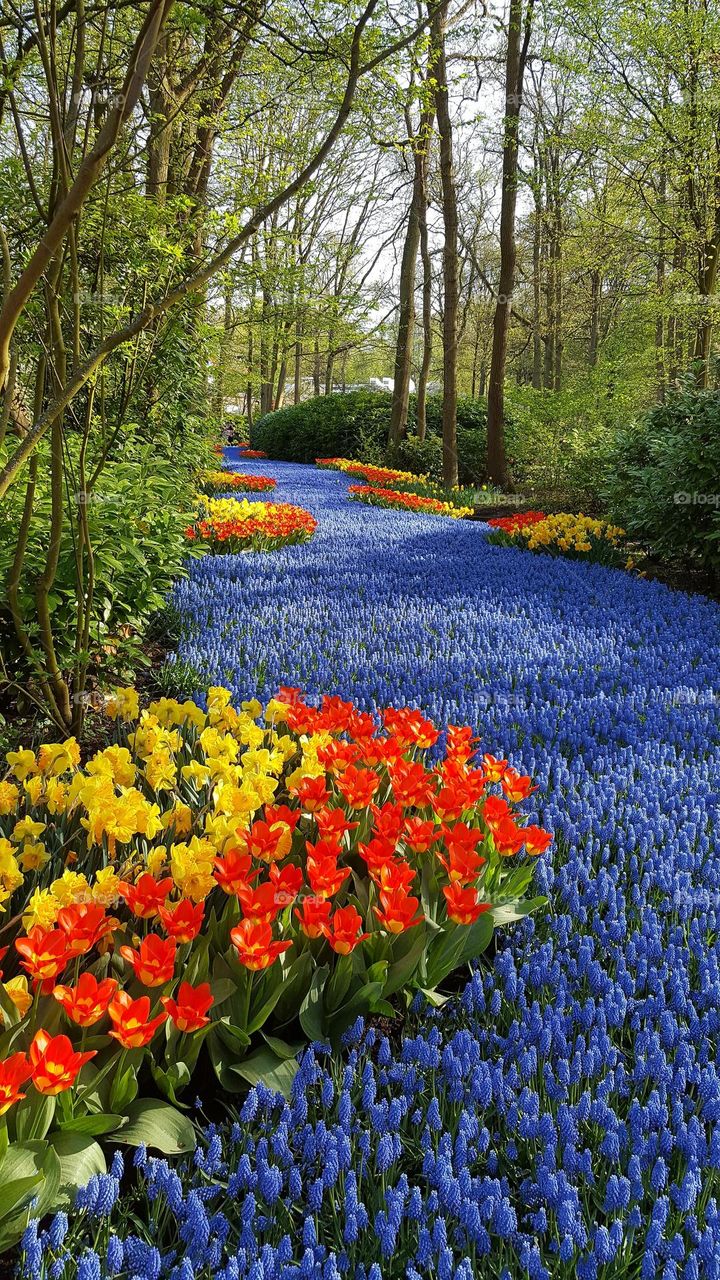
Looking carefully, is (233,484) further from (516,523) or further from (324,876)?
(324,876)

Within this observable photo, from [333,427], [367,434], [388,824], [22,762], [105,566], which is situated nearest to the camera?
[388,824]

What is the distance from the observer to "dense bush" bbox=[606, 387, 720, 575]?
22.6 ft

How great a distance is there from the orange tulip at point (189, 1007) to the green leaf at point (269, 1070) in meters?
0.20

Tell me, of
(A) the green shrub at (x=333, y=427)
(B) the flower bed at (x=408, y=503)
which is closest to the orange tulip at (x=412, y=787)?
(B) the flower bed at (x=408, y=503)

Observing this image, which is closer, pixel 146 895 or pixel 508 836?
pixel 146 895

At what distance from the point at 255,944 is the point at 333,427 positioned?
23.0 meters

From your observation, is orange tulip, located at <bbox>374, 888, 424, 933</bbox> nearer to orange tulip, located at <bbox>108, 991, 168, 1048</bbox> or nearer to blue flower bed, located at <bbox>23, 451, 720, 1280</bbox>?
blue flower bed, located at <bbox>23, 451, 720, 1280</bbox>

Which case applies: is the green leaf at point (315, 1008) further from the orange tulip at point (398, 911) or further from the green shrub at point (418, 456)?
the green shrub at point (418, 456)

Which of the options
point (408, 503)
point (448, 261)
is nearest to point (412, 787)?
point (408, 503)

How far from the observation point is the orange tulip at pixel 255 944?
1592mm

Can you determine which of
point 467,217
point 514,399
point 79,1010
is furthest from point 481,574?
point 467,217

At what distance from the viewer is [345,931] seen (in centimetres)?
172

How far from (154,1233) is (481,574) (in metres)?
6.29

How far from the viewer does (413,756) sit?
2.92m
